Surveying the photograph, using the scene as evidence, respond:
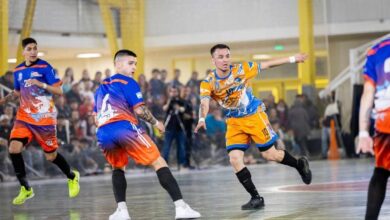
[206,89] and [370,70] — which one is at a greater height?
[370,70]

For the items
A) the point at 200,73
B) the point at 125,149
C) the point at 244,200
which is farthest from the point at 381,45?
the point at 200,73

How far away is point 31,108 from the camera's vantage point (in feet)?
43.0

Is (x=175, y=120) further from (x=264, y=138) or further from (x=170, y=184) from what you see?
(x=170, y=184)

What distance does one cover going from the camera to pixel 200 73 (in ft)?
120

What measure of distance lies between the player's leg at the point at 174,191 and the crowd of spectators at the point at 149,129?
10.6 m

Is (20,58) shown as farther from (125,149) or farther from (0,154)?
(125,149)

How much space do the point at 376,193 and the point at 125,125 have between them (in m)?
3.49

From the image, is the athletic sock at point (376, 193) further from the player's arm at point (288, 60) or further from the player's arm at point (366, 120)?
the player's arm at point (288, 60)

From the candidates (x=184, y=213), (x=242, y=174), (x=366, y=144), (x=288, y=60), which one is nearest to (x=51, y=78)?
(x=242, y=174)

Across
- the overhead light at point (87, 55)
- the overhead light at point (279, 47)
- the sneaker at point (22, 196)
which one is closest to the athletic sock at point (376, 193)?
the sneaker at point (22, 196)

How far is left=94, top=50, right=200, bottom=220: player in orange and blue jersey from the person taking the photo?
9453 mm

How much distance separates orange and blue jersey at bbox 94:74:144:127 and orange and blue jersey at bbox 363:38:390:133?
10.7 feet

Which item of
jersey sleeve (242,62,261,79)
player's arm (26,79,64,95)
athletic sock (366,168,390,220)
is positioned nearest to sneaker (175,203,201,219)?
jersey sleeve (242,62,261,79)

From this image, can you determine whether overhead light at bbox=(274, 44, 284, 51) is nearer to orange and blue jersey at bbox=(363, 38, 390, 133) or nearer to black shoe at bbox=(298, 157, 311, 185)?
black shoe at bbox=(298, 157, 311, 185)
